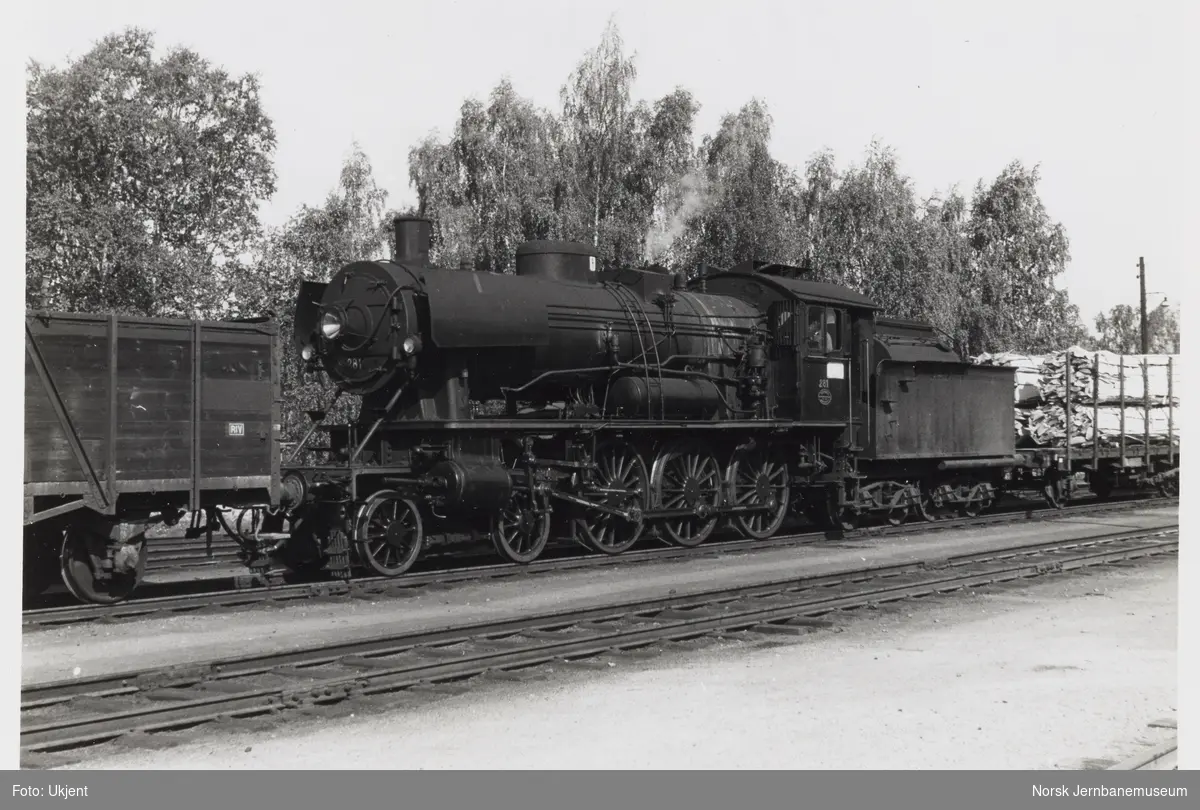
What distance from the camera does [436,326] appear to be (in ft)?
38.3

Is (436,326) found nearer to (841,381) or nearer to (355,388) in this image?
(355,388)

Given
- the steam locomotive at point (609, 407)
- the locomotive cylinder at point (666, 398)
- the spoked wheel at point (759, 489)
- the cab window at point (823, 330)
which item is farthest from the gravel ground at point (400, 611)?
the cab window at point (823, 330)

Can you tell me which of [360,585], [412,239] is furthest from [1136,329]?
Answer: [360,585]

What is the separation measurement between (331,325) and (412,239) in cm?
143

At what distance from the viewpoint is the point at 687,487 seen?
14.4 metres

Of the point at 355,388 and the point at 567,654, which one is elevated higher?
the point at 355,388

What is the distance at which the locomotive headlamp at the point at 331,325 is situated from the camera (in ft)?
40.3

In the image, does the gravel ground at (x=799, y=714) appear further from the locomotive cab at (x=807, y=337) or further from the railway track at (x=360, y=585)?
the locomotive cab at (x=807, y=337)

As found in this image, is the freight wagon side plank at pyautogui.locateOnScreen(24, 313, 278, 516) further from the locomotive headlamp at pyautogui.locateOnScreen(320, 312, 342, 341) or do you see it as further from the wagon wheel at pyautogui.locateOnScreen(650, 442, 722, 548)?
the wagon wheel at pyautogui.locateOnScreen(650, 442, 722, 548)

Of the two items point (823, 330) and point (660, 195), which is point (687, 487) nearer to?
point (823, 330)

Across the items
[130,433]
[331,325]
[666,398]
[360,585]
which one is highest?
[331,325]

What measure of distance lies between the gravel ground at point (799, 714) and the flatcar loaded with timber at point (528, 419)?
4.25 metres

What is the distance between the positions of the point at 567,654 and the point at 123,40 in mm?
13692
